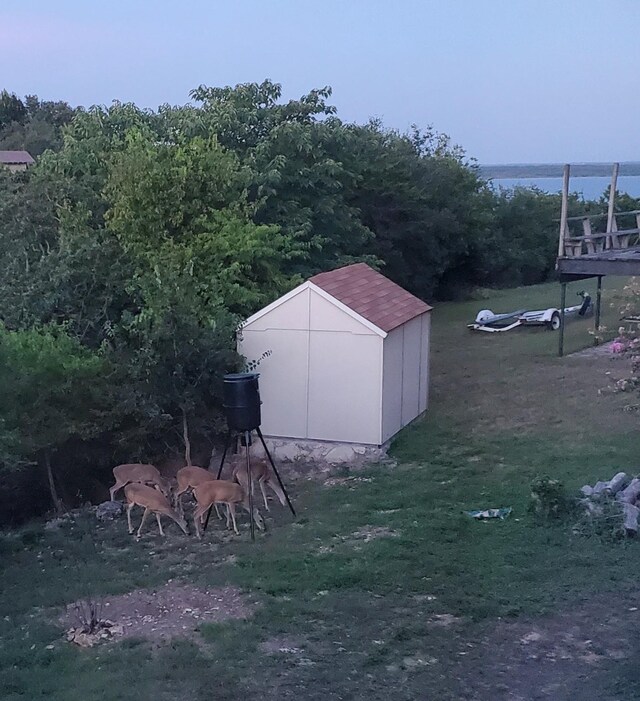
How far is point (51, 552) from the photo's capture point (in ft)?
33.1

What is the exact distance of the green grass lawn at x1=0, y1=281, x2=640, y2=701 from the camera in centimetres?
630

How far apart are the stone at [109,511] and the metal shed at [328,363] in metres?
2.61

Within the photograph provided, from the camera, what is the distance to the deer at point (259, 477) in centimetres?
1058

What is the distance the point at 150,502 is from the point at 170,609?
232 centimetres

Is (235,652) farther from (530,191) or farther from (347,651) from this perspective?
(530,191)

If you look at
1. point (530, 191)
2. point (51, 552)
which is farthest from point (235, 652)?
point (530, 191)

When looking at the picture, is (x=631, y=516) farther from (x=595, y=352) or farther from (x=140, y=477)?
(x=595, y=352)

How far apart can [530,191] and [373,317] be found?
29551mm

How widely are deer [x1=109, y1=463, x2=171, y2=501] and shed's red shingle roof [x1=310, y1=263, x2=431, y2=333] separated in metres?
3.48

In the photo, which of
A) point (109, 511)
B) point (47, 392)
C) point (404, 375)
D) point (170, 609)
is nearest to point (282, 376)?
point (404, 375)

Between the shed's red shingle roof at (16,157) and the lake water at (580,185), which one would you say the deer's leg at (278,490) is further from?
the shed's red shingle roof at (16,157)

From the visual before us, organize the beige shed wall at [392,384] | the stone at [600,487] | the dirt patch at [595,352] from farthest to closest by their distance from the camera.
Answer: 1. the dirt patch at [595,352]
2. the beige shed wall at [392,384]
3. the stone at [600,487]

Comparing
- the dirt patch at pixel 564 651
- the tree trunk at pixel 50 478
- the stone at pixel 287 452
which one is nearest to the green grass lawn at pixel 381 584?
the dirt patch at pixel 564 651

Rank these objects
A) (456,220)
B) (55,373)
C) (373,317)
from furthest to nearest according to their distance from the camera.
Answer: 1. (456,220)
2. (373,317)
3. (55,373)
